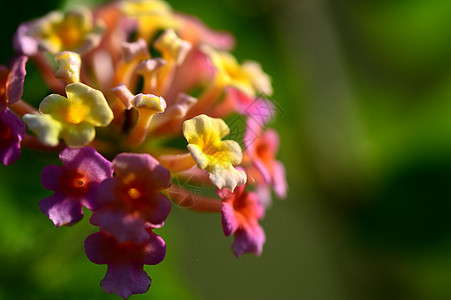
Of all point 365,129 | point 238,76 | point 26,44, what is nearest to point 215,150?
point 238,76

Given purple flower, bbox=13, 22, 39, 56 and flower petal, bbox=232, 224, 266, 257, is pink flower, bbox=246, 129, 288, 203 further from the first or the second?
purple flower, bbox=13, 22, 39, 56

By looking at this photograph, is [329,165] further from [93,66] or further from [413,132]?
[93,66]

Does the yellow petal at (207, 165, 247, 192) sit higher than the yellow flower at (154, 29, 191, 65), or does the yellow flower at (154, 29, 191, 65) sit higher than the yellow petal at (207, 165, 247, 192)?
the yellow flower at (154, 29, 191, 65)

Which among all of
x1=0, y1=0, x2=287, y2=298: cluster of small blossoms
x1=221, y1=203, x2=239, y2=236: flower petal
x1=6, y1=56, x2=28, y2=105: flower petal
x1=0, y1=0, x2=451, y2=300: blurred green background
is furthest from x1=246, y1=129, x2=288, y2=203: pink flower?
x1=0, y1=0, x2=451, y2=300: blurred green background

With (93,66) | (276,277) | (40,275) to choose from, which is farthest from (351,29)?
(40,275)

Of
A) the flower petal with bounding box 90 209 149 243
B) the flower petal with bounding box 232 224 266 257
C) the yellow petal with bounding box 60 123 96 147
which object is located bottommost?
the flower petal with bounding box 232 224 266 257

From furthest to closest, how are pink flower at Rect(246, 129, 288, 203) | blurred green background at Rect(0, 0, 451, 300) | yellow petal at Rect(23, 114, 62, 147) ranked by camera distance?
blurred green background at Rect(0, 0, 451, 300)
pink flower at Rect(246, 129, 288, 203)
yellow petal at Rect(23, 114, 62, 147)

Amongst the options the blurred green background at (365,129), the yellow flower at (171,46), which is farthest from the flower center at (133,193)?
the blurred green background at (365,129)
